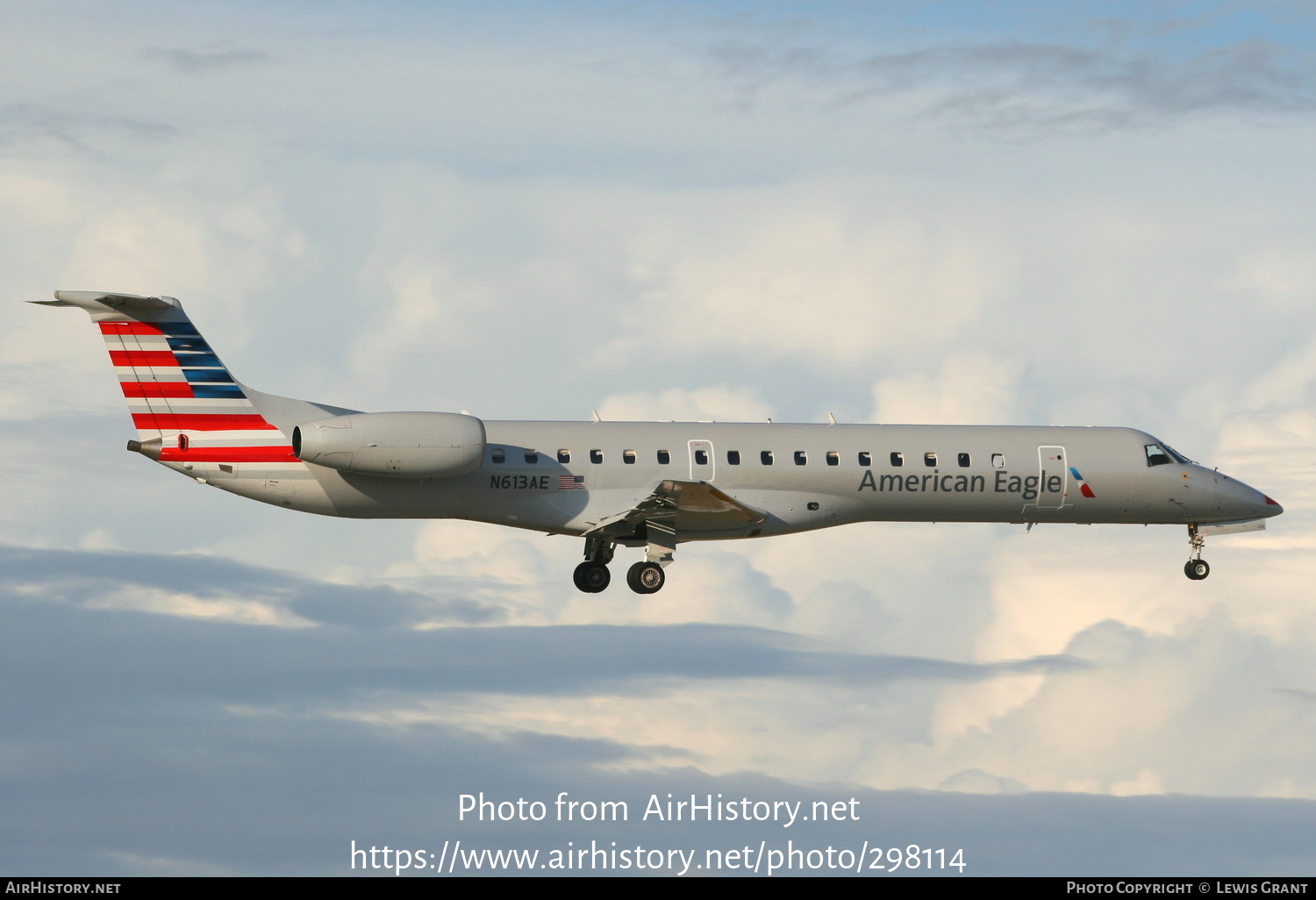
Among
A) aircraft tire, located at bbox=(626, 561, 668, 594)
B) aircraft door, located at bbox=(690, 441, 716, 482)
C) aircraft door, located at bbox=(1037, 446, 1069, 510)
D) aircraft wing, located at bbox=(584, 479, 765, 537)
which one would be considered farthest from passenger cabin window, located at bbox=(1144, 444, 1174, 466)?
aircraft tire, located at bbox=(626, 561, 668, 594)

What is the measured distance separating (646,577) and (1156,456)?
11.1 m

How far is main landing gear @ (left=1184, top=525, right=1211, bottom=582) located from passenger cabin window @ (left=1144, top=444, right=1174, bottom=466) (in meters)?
1.58

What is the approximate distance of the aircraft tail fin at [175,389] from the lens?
28141 millimetres

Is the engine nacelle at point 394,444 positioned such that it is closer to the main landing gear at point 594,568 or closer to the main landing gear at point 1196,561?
the main landing gear at point 594,568

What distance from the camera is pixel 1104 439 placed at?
32719mm

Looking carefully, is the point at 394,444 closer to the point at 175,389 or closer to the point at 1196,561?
the point at 175,389

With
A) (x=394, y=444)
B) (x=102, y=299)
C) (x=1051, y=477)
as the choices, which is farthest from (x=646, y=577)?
(x=102, y=299)

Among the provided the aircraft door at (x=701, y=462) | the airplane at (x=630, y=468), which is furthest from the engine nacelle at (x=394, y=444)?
the aircraft door at (x=701, y=462)

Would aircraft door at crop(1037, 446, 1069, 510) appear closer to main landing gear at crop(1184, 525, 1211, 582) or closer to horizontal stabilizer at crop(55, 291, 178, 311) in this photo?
main landing gear at crop(1184, 525, 1211, 582)

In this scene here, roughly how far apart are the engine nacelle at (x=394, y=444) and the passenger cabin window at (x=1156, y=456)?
13914 mm

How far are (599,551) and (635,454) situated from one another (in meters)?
2.39

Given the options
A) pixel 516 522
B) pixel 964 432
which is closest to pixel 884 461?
pixel 964 432

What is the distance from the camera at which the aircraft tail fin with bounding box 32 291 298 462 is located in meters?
28.1

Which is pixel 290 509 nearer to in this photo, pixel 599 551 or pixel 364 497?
pixel 364 497
